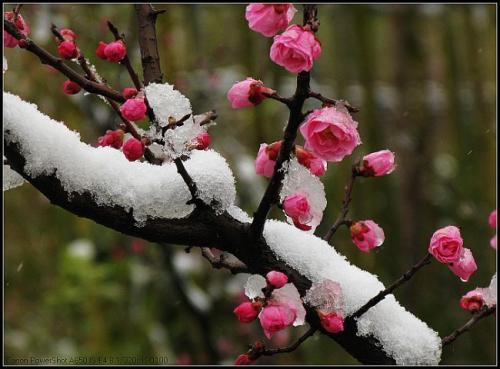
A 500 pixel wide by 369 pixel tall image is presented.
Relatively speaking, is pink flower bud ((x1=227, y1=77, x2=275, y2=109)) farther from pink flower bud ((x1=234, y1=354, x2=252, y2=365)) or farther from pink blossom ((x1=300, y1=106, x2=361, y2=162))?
pink flower bud ((x1=234, y1=354, x2=252, y2=365))

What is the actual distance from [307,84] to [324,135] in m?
0.09

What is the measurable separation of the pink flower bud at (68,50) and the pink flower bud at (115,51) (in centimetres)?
5

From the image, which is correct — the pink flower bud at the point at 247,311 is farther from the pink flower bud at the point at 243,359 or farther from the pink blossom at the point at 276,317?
the pink flower bud at the point at 243,359

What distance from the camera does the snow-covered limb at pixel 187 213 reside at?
81cm

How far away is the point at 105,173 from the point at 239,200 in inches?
83.6

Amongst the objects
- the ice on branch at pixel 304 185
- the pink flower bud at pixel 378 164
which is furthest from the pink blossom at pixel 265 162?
the pink flower bud at pixel 378 164

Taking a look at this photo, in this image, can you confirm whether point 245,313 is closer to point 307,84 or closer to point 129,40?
point 307,84

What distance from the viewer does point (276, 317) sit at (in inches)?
31.2

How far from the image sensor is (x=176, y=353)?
9.95 ft

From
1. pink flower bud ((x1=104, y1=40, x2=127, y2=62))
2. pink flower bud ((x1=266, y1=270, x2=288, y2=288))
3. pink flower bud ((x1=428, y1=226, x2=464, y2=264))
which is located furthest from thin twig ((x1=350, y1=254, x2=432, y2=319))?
pink flower bud ((x1=104, y1=40, x2=127, y2=62))

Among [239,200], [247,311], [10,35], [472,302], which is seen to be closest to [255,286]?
[247,311]

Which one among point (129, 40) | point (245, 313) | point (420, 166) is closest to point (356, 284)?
point (245, 313)

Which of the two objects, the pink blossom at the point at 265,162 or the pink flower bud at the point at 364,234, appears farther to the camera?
the pink flower bud at the point at 364,234

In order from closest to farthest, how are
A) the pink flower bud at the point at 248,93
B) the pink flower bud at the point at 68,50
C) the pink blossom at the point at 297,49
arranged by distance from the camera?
the pink blossom at the point at 297,49 < the pink flower bud at the point at 248,93 < the pink flower bud at the point at 68,50
